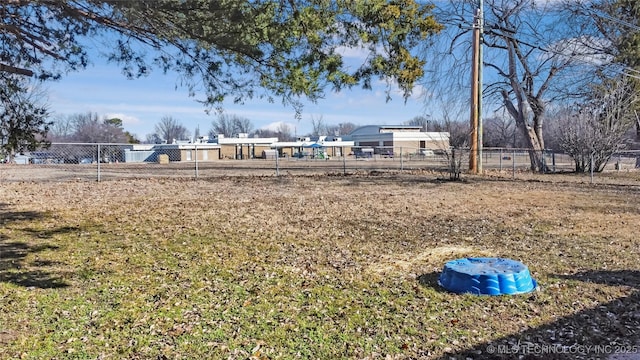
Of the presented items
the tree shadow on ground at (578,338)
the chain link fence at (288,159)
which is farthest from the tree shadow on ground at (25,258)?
the chain link fence at (288,159)

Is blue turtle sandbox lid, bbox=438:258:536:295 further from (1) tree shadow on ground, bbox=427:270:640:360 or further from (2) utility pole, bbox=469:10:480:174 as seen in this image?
(2) utility pole, bbox=469:10:480:174

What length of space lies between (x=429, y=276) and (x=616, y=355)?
2.20 meters

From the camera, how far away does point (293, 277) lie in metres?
5.46

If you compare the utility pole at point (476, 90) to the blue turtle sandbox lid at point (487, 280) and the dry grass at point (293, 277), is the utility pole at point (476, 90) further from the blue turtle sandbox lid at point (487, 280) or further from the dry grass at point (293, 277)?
the blue turtle sandbox lid at point (487, 280)

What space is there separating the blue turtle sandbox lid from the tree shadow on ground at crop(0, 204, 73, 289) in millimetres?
4073

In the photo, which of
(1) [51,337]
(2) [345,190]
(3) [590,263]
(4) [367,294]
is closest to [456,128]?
(2) [345,190]

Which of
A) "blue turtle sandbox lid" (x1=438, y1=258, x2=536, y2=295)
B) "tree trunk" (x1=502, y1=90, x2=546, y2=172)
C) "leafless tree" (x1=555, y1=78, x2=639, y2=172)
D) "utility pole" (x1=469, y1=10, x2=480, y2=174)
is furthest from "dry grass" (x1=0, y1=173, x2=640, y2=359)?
"tree trunk" (x1=502, y1=90, x2=546, y2=172)

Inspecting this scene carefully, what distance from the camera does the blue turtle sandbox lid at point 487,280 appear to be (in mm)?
4773

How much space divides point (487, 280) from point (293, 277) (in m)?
2.10

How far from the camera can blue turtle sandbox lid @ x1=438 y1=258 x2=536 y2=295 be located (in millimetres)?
4773

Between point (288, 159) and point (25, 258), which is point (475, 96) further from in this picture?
point (288, 159)

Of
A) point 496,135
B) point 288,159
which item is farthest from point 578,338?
point 496,135

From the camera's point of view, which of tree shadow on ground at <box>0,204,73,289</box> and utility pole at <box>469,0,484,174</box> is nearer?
tree shadow on ground at <box>0,204,73,289</box>

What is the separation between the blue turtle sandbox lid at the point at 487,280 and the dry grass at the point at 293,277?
0.12 m
